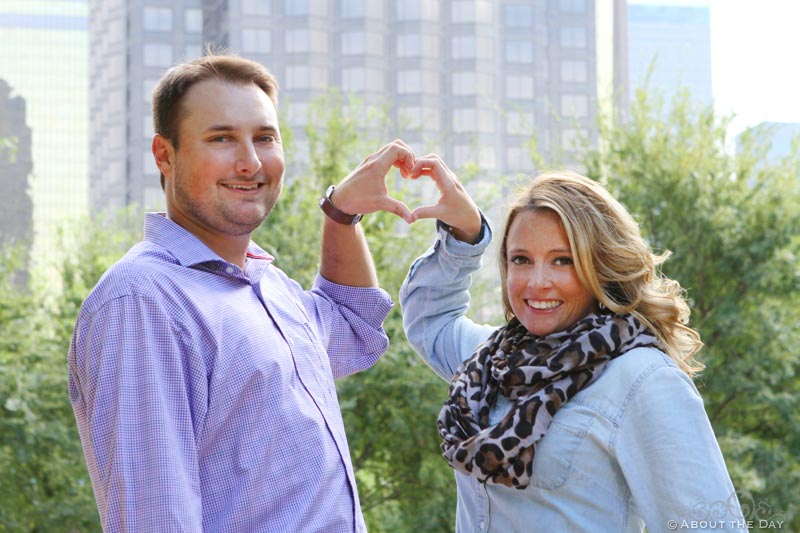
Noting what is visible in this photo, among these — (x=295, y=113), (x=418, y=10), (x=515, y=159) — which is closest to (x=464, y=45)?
(x=418, y=10)

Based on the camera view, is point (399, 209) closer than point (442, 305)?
Yes

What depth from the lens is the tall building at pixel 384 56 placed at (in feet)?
216

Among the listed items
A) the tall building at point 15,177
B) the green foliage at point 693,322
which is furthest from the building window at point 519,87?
the green foliage at point 693,322

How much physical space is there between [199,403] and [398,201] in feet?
2.34

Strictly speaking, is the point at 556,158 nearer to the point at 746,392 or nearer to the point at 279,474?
the point at 746,392

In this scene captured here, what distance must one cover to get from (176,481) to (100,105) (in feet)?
249

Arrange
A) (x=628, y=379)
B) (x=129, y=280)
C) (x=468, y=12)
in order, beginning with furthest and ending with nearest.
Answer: (x=468, y=12) → (x=628, y=379) → (x=129, y=280)

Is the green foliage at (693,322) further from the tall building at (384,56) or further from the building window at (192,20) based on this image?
the building window at (192,20)

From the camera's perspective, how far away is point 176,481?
1.87m

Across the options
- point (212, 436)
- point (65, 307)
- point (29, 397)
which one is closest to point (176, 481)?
point (212, 436)

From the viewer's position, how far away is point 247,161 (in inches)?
88.6

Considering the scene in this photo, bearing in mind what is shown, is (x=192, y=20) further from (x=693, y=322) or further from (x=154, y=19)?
(x=693, y=322)

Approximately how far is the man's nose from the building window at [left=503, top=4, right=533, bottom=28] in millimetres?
69663

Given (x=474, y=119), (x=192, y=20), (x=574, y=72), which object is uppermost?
(x=192, y=20)
